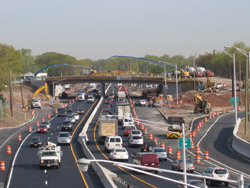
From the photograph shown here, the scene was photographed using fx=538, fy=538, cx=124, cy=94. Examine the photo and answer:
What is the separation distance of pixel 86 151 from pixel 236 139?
49.7 feet

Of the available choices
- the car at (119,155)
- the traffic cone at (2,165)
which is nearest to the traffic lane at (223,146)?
the car at (119,155)

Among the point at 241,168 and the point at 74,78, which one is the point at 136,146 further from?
the point at 74,78

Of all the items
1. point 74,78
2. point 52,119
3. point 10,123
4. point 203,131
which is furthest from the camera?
point 74,78

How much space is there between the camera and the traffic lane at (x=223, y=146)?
42.2m

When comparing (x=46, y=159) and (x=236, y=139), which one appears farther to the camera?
(x=236, y=139)

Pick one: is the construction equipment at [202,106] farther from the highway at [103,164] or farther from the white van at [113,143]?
the white van at [113,143]

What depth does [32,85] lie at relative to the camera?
530 feet

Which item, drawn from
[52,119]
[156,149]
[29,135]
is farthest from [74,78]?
[156,149]

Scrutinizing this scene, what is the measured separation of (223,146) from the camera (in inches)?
2152

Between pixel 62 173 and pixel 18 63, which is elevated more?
pixel 18 63

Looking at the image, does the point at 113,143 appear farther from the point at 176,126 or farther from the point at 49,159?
the point at 176,126

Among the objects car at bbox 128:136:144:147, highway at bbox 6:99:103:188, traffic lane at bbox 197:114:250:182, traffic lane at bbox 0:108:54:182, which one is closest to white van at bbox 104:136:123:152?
highway at bbox 6:99:103:188

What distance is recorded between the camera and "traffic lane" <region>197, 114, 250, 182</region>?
42156 millimetres

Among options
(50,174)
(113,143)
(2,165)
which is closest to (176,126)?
(113,143)
